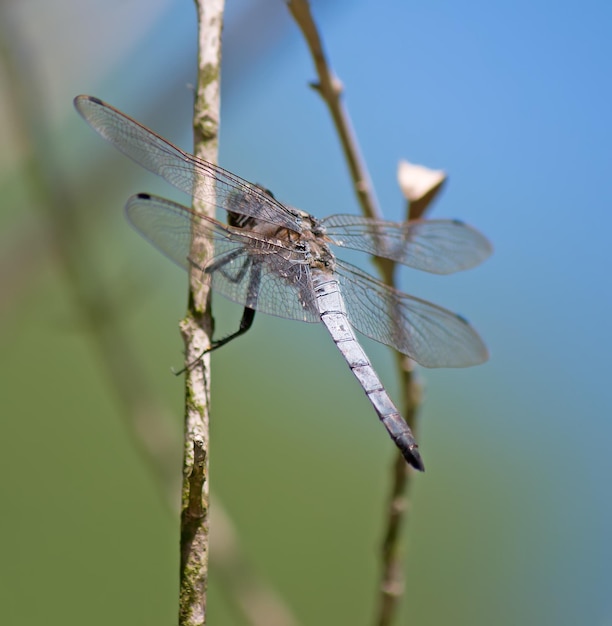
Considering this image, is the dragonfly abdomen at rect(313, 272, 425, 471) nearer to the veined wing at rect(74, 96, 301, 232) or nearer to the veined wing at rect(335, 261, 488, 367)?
the veined wing at rect(335, 261, 488, 367)

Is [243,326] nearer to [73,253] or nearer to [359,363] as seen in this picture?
[359,363]

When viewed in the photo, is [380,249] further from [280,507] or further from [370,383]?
[280,507]

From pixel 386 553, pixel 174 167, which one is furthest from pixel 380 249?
pixel 386 553

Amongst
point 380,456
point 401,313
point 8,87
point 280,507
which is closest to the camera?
point 401,313

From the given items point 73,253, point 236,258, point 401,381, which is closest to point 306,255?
point 236,258

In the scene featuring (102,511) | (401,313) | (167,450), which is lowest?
(102,511)

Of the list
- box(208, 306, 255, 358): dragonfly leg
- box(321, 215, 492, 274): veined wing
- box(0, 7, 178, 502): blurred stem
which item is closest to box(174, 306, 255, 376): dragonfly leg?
box(208, 306, 255, 358): dragonfly leg

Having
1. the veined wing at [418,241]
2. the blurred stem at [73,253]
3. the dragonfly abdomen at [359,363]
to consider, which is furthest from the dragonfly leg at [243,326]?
the blurred stem at [73,253]
